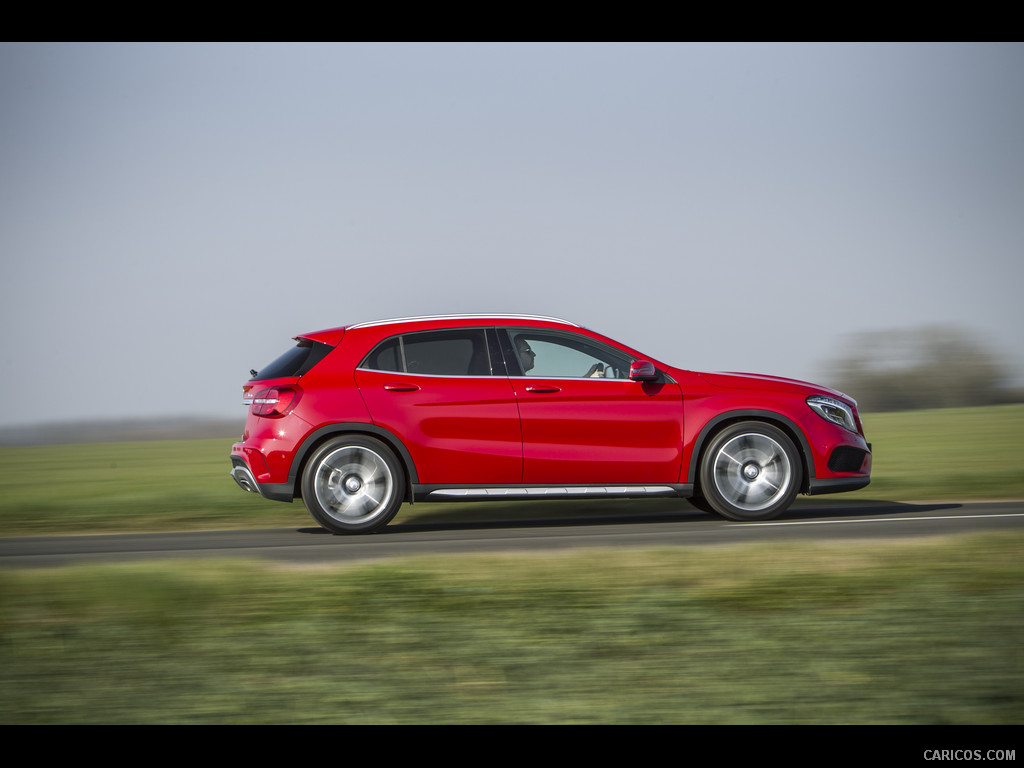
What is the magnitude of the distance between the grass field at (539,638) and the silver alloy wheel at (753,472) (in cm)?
166

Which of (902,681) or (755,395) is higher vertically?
(755,395)

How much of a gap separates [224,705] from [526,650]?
1296 mm

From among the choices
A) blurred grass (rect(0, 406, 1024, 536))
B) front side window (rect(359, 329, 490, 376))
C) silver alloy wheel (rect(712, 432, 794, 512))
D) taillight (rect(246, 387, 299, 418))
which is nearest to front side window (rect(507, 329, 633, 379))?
front side window (rect(359, 329, 490, 376))

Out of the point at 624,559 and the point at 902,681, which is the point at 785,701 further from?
the point at 624,559

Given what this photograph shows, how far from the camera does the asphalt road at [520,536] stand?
7480 mm

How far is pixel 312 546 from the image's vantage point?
7.88 metres

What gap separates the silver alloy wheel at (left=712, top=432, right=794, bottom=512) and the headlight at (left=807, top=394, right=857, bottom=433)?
1.56ft

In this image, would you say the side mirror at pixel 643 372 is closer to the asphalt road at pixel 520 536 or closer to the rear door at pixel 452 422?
the rear door at pixel 452 422

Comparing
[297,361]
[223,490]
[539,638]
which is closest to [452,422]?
[297,361]

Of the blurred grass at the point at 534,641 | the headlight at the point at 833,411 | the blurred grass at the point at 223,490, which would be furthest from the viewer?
the blurred grass at the point at 223,490

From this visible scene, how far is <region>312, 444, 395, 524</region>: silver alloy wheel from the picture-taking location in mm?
8336

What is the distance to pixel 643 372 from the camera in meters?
8.34

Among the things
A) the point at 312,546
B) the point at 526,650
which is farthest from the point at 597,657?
the point at 312,546

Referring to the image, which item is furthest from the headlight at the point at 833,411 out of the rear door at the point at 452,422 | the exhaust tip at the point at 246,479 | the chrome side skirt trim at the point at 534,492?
the exhaust tip at the point at 246,479
